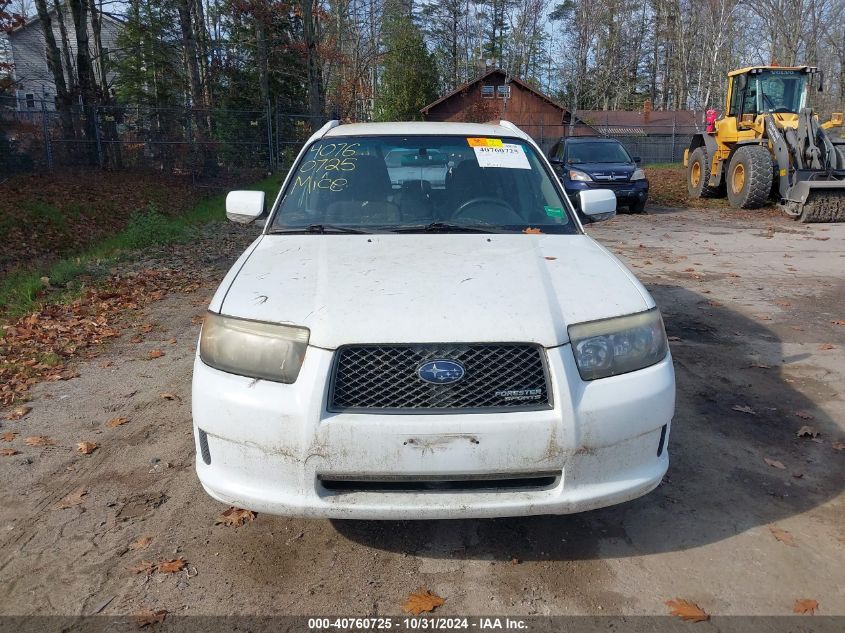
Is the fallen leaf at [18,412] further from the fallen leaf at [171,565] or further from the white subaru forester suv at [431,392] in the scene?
the white subaru forester suv at [431,392]

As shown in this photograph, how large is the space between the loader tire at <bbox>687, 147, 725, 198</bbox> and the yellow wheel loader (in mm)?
26

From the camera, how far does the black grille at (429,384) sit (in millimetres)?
2426

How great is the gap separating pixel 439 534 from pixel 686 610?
104 cm

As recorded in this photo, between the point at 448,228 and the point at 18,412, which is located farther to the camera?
the point at 18,412

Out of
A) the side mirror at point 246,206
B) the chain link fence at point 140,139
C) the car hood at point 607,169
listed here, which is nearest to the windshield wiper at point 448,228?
the side mirror at point 246,206

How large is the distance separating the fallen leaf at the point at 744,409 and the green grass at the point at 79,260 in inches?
254

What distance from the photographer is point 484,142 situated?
14.1ft

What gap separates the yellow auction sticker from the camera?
4.27 metres

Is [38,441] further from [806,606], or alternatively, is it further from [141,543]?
[806,606]

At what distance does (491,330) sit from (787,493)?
6.50 feet

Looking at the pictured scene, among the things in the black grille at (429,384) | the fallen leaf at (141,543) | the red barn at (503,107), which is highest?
the red barn at (503,107)

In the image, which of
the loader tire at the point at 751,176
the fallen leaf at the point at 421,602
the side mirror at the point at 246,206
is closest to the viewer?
the fallen leaf at the point at 421,602

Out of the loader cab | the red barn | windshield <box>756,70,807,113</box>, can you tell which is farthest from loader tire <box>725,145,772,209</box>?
the red barn

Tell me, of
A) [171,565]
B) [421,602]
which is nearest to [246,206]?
[171,565]
